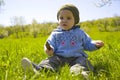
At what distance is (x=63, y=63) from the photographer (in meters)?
4.93

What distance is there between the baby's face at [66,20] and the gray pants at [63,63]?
1.82 ft

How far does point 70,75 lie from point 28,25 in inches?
3955

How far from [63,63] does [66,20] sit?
2.46 ft

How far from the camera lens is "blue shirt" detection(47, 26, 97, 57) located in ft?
16.8

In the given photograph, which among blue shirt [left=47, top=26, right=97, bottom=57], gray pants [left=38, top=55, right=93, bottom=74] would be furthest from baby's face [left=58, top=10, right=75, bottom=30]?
gray pants [left=38, top=55, right=93, bottom=74]

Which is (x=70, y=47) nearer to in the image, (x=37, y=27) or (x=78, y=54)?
A: (x=78, y=54)

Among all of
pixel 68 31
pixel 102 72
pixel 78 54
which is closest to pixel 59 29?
pixel 68 31

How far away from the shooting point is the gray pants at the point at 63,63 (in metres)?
4.52

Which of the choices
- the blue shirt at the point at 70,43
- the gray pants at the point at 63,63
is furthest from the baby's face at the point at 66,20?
the gray pants at the point at 63,63

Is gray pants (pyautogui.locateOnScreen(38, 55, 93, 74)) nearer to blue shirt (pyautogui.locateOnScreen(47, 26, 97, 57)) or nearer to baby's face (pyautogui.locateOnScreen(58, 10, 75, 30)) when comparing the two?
blue shirt (pyautogui.locateOnScreen(47, 26, 97, 57))

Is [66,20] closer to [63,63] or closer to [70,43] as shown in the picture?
[70,43]

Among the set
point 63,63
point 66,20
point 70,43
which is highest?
point 66,20

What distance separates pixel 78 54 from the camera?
5059 mm

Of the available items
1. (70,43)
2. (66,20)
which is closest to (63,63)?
(70,43)
